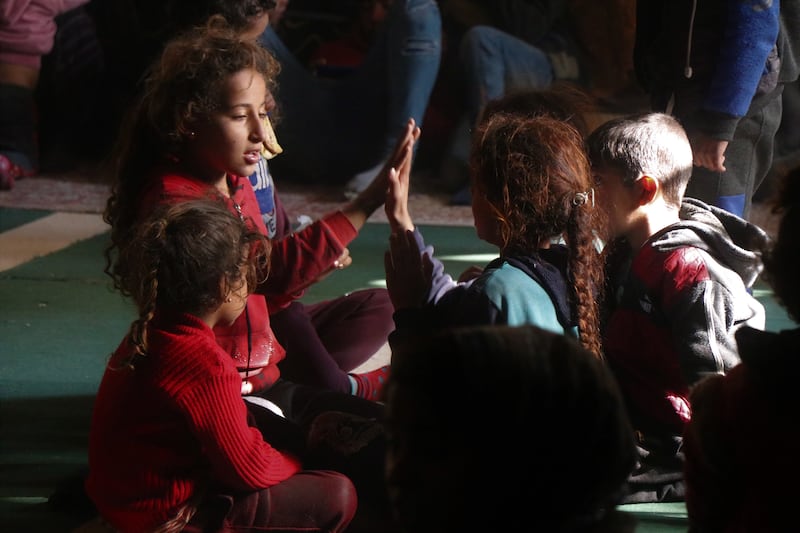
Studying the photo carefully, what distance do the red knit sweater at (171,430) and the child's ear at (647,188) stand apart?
2.84 ft

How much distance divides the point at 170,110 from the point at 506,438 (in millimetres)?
1264

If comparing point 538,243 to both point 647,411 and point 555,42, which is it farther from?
point 555,42

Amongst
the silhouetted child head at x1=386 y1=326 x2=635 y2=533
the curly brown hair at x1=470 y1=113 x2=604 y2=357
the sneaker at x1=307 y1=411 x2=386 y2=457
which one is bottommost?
the sneaker at x1=307 y1=411 x2=386 y2=457

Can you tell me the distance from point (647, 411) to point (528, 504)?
118 centimetres

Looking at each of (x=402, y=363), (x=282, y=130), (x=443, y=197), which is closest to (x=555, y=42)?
(x=443, y=197)

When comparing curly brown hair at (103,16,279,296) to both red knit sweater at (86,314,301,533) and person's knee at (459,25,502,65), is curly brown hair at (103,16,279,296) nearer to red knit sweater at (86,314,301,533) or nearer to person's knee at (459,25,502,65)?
red knit sweater at (86,314,301,533)

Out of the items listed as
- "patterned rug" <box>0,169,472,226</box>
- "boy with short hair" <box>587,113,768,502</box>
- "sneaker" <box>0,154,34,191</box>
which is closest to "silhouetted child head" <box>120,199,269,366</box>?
"boy with short hair" <box>587,113,768,502</box>

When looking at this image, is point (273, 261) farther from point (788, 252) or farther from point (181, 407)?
point (788, 252)

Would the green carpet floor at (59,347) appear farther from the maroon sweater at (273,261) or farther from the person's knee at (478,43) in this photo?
the person's knee at (478,43)

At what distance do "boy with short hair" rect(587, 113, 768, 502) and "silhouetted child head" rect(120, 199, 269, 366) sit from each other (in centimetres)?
76

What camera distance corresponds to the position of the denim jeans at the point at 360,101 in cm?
447

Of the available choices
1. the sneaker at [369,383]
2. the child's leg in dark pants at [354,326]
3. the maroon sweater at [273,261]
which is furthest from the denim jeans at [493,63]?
the maroon sweater at [273,261]

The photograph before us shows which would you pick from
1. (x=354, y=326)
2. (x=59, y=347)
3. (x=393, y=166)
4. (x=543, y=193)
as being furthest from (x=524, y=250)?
(x=59, y=347)

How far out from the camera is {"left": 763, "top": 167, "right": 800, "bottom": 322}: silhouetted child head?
1.08m
